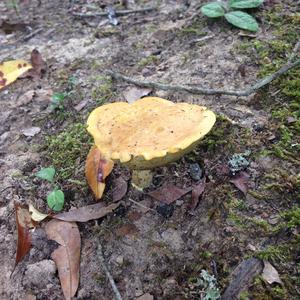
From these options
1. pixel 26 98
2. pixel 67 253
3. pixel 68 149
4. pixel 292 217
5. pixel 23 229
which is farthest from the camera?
pixel 26 98

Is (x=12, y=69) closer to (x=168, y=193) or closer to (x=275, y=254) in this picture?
(x=168, y=193)

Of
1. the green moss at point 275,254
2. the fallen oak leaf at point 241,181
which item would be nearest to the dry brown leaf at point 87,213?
the fallen oak leaf at point 241,181

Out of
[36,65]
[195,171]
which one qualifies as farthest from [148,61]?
[195,171]

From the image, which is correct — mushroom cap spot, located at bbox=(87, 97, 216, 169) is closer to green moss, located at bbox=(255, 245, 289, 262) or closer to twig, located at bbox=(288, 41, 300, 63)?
green moss, located at bbox=(255, 245, 289, 262)

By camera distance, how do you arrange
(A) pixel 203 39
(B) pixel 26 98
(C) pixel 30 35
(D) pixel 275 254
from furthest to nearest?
(C) pixel 30 35, (A) pixel 203 39, (B) pixel 26 98, (D) pixel 275 254

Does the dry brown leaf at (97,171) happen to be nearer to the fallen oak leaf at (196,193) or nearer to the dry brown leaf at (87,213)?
the dry brown leaf at (87,213)

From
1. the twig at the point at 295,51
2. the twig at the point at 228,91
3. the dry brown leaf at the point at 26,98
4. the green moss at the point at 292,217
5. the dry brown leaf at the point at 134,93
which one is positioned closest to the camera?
the green moss at the point at 292,217
